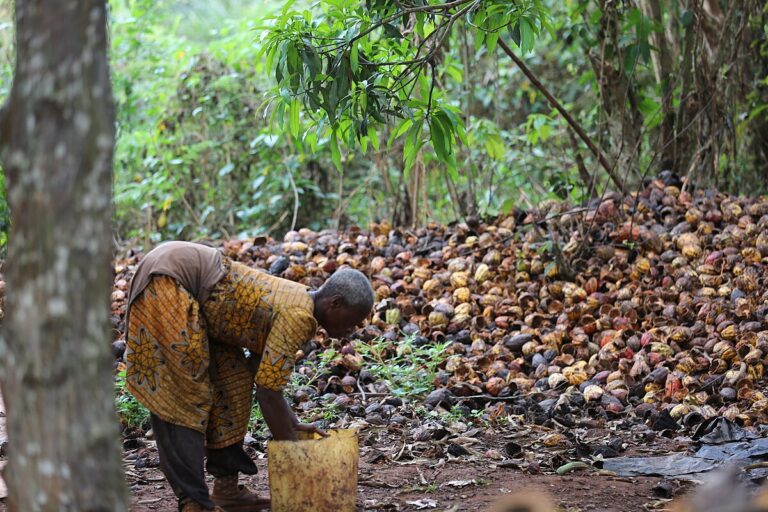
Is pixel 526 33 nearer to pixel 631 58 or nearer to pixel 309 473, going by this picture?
pixel 309 473

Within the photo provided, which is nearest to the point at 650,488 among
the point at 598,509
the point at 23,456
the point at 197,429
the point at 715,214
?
the point at 598,509

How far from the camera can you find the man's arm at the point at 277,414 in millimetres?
2836

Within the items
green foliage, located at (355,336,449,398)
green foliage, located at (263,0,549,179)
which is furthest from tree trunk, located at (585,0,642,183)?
green foliage, located at (263,0,549,179)

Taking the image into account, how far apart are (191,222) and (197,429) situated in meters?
5.07

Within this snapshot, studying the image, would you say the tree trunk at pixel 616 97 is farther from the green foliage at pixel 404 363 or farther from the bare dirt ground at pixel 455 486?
the bare dirt ground at pixel 455 486

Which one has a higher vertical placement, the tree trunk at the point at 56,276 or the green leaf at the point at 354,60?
the green leaf at the point at 354,60

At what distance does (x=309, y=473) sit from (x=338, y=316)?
51 cm

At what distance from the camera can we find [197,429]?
290cm

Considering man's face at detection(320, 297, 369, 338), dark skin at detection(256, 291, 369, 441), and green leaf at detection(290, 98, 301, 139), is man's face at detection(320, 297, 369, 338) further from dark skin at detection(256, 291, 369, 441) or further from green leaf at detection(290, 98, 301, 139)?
green leaf at detection(290, 98, 301, 139)

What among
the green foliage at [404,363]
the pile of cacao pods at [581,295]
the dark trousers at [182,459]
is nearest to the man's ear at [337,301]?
the dark trousers at [182,459]

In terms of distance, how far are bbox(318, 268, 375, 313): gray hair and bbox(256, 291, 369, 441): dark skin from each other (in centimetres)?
1

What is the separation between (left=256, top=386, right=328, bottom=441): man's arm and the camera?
2.84m

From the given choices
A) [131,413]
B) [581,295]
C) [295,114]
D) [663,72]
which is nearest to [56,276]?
[295,114]

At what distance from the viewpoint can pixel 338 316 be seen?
295 centimetres
